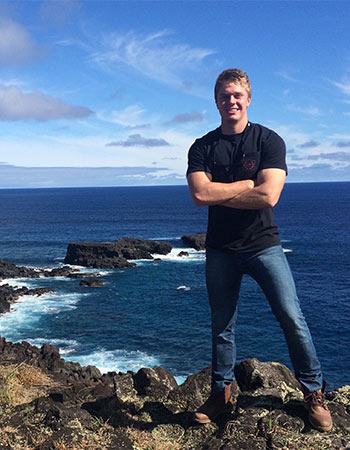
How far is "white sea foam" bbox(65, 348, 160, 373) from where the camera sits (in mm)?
28953

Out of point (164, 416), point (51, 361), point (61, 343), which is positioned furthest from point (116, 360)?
point (164, 416)

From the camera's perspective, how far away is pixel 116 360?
99.4 ft

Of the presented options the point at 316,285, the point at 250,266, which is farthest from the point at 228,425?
the point at 316,285

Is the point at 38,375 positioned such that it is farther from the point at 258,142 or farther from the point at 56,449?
the point at 258,142

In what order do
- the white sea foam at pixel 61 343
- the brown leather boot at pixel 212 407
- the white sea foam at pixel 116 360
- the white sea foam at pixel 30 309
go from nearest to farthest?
the brown leather boot at pixel 212 407
the white sea foam at pixel 116 360
the white sea foam at pixel 61 343
the white sea foam at pixel 30 309

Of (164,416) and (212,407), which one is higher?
(212,407)

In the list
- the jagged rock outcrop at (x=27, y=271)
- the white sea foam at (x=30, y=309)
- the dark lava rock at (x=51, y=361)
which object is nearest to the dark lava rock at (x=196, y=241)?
the jagged rock outcrop at (x=27, y=271)

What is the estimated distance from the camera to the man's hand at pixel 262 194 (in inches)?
180

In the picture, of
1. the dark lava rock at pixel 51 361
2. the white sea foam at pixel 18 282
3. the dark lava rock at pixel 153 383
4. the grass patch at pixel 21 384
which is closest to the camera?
the dark lava rock at pixel 153 383

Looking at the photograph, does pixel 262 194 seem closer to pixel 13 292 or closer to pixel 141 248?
pixel 13 292

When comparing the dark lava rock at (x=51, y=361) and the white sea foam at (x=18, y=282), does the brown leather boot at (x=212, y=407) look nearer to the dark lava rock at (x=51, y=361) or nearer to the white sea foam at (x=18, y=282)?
the dark lava rock at (x=51, y=361)

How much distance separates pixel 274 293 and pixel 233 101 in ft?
6.71

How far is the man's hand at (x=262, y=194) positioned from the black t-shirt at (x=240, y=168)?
0.30 feet

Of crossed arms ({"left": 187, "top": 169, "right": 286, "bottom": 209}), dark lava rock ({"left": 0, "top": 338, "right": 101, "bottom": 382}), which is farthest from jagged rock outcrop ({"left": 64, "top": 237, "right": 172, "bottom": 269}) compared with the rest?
crossed arms ({"left": 187, "top": 169, "right": 286, "bottom": 209})
